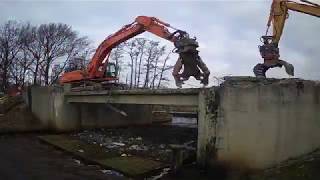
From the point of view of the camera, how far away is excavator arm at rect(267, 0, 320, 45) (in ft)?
78.0

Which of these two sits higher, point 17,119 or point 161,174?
point 17,119

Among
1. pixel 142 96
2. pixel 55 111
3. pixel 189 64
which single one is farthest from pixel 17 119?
pixel 189 64

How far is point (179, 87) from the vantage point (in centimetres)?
2450

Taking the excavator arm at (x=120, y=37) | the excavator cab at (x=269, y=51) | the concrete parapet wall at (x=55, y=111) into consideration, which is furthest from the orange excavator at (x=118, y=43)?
the excavator cab at (x=269, y=51)

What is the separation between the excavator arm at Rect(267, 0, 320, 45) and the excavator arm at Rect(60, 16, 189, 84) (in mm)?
4948

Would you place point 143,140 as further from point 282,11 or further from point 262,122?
point 262,122

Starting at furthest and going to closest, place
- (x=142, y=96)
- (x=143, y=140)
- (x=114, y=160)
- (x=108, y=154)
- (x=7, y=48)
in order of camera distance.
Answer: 1. (x=7, y=48)
2. (x=143, y=140)
3. (x=142, y=96)
4. (x=108, y=154)
5. (x=114, y=160)

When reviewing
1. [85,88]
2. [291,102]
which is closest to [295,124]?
[291,102]

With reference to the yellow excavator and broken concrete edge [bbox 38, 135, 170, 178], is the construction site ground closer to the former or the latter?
broken concrete edge [bbox 38, 135, 170, 178]

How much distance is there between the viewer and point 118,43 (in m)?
33.1

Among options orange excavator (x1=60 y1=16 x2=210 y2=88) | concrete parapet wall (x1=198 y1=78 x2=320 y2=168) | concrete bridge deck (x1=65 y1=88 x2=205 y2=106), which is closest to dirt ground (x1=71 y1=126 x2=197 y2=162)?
concrete bridge deck (x1=65 y1=88 x2=205 y2=106)

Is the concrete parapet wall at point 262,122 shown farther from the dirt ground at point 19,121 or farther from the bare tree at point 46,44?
the bare tree at point 46,44

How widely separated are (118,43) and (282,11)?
44.1ft

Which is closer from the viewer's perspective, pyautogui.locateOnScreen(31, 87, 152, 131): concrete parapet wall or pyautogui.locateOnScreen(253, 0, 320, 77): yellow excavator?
pyautogui.locateOnScreen(253, 0, 320, 77): yellow excavator
